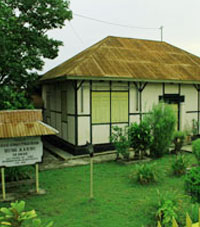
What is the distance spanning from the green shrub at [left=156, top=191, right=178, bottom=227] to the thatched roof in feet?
21.0

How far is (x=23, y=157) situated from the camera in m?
6.70

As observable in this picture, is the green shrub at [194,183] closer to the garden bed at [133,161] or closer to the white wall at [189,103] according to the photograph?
the garden bed at [133,161]

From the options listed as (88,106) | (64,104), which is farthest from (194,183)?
(64,104)

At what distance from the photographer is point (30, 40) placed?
12.1 metres

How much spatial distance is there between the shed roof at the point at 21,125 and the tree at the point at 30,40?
4.40 metres

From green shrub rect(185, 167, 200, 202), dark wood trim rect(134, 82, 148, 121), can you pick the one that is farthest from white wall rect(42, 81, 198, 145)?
green shrub rect(185, 167, 200, 202)

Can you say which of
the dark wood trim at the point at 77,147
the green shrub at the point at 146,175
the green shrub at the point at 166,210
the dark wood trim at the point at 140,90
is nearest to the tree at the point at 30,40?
the dark wood trim at the point at 77,147

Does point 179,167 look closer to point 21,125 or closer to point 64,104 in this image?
point 21,125

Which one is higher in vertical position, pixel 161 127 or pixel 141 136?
pixel 161 127

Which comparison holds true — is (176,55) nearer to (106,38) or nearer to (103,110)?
(106,38)

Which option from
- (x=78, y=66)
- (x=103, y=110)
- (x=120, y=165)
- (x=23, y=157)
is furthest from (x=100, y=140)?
(x=23, y=157)

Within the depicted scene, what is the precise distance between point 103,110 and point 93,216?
6498 mm

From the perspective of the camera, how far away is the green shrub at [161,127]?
10.4m

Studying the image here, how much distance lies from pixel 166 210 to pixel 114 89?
24.2 ft
